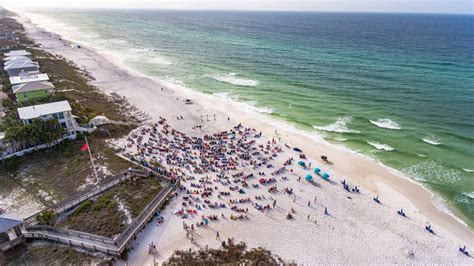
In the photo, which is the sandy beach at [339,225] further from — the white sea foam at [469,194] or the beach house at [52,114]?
the beach house at [52,114]

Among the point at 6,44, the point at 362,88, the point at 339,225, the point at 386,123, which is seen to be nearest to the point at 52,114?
the point at 339,225

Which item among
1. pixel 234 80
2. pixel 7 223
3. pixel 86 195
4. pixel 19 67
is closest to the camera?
pixel 7 223

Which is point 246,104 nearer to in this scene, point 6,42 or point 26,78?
point 26,78

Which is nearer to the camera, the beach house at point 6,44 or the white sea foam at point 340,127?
the white sea foam at point 340,127

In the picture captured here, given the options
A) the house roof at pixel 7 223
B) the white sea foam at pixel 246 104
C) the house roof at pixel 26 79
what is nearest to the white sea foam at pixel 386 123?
the white sea foam at pixel 246 104

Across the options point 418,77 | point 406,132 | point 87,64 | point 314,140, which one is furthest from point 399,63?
point 87,64

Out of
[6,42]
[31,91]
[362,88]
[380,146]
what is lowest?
[380,146]

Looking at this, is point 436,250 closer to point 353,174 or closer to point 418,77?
point 353,174
